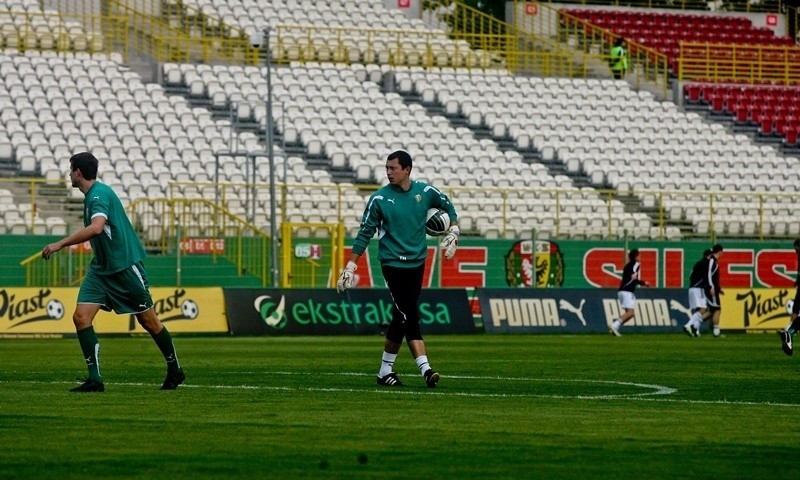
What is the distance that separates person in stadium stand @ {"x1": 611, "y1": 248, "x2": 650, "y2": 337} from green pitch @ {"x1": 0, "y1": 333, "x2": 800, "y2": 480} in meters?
13.4

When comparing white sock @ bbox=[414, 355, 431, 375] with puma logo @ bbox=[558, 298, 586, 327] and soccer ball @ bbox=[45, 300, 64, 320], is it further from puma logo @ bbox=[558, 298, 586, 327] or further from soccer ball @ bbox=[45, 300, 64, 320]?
puma logo @ bbox=[558, 298, 586, 327]

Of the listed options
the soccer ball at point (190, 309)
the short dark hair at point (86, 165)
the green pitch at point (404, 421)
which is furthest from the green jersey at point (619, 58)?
the short dark hair at point (86, 165)

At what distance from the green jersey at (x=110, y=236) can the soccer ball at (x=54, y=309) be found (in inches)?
695

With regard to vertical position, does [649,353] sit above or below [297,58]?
below

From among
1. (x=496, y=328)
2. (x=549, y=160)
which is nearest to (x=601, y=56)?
(x=549, y=160)

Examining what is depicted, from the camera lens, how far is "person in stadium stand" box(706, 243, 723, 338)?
117 feet

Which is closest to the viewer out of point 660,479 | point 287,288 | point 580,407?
point 660,479

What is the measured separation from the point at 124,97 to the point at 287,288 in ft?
A: 41.8

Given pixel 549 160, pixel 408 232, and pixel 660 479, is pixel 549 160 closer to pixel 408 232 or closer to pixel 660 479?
pixel 408 232

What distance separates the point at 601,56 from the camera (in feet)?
178

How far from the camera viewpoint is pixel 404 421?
11977 mm

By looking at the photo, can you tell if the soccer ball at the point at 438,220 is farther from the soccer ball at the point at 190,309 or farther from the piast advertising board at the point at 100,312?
the soccer ball at the point at 190,309

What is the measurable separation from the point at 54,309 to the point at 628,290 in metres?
12.6

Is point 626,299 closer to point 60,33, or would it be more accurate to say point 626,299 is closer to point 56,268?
point 56,268
